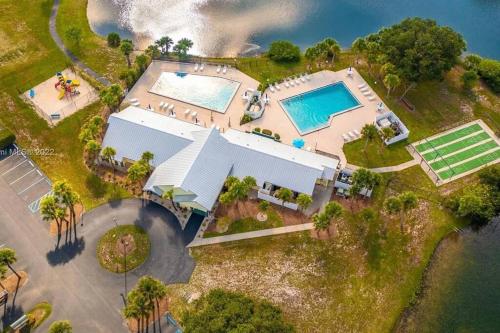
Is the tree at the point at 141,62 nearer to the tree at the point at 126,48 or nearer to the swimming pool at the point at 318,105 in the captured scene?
the tree at the point at 126,48

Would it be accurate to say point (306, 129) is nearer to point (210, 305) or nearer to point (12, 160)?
point (210, 305)

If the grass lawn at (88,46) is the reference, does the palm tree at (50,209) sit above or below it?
below

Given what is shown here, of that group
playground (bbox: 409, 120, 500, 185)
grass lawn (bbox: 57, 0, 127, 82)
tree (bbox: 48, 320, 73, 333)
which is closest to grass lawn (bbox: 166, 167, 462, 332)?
playground (bbox: 409, 120, 500, 185)

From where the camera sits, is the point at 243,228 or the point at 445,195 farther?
the point at 445,195

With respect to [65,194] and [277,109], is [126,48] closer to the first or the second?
[277,109]

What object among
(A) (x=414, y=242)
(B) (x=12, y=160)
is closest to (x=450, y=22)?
(A) (x=414, y=242)

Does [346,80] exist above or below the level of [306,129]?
above

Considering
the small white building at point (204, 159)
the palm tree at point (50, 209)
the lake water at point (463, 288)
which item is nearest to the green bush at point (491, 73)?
the lake water at point (463, 288)
